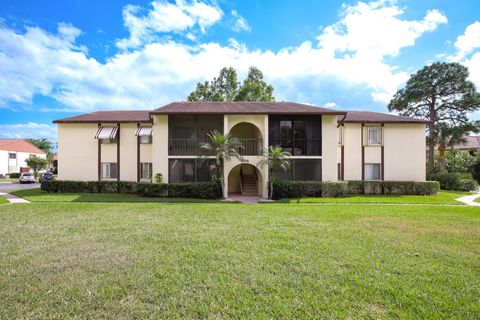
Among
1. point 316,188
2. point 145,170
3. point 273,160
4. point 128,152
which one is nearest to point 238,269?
point 273,160

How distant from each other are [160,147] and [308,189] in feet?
41.0

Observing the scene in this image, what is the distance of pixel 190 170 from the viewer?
63.2 feet

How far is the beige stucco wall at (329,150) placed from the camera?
18594 mm

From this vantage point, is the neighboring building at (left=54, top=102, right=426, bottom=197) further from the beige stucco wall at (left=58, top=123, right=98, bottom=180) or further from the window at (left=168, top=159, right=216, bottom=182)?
the window at (left=168, top=159, right=216, bottom=182)

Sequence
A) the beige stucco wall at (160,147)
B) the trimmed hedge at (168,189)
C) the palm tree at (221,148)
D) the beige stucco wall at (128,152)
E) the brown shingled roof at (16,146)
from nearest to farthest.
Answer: the palm tree at (221,148), the trimmed hedge at (168,189), the beige stucco wall at (160,147), the beige stucco wall at (128,152), the brown shingled roof at (16,146)

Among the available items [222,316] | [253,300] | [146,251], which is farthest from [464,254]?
[146,251]

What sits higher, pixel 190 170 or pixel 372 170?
pixel 190 170

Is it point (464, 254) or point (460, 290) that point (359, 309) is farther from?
point (464, 254)

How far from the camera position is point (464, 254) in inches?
247

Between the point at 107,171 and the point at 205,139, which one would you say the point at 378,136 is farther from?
the point at 107,171

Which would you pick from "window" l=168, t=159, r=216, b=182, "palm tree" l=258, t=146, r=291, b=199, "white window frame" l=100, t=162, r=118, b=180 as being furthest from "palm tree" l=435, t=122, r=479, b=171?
"white window frame" l=100, t=162, r=118, b=180

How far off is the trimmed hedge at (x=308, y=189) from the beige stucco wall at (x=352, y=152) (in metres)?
4.09

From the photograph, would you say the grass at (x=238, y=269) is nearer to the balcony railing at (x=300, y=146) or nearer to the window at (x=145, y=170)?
the balcony railing at (x=300, y=146)

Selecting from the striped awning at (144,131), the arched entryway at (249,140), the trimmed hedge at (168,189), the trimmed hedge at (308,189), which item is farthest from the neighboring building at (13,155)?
the trimmed hedge at (308,189)
